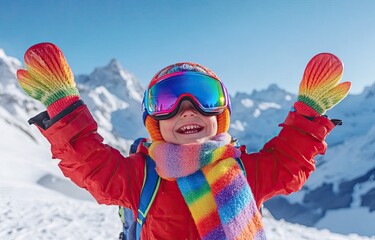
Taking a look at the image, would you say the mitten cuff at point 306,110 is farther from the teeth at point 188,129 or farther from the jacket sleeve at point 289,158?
the teeth at point 188,129

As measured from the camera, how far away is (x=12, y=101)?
8681 centimetres

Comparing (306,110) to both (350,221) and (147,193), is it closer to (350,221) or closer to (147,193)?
(147,193)

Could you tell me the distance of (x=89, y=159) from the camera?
2.21m

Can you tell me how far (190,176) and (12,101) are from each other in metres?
94.5

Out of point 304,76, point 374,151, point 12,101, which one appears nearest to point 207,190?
point 304,76

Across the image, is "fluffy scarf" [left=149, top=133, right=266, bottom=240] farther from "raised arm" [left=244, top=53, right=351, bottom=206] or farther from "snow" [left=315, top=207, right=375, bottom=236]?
"snow" [left=315, top=207, right=375, bottom=236]

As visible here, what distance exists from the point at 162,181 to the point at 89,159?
20.4 inches

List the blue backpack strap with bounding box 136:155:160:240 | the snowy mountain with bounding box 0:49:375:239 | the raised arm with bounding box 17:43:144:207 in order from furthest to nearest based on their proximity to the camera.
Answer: the snowy mountain with bounding box 0:49:375:239
the blue backpack strap with bounding box 136:155:160:240
the raised arm with bounding box 17:43:144:207

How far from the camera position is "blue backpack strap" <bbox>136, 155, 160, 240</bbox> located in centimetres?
236

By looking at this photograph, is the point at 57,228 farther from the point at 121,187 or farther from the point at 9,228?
the point at 121,187

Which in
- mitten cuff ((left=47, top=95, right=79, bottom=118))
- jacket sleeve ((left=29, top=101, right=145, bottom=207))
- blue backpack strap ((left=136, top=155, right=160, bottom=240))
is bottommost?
blue backpack strap ((left=136, top=155, right=160, bottom=240))

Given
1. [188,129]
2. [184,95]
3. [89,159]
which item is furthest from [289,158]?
[89,159]

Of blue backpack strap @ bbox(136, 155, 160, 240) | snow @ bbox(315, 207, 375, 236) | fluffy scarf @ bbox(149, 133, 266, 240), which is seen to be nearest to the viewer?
fluffy scarf @ bbox(149, 133, 266, 240)

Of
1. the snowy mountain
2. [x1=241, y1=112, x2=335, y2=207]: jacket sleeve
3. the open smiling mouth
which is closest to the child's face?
the open smiling mouth
